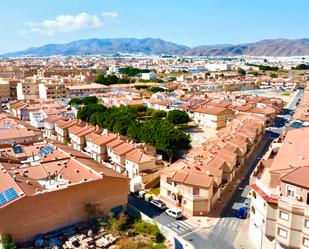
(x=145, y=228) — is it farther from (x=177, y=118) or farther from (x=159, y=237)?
(x=177, y=118)

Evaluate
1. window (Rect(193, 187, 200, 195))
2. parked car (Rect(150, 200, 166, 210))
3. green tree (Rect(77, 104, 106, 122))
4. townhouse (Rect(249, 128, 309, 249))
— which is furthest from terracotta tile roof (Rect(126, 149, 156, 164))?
green tree (Rect(77, 104, 106, 122))

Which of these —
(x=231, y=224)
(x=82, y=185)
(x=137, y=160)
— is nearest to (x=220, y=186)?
(x=231, y=224)

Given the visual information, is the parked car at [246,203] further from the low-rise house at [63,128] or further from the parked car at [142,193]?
the low-rise house at [63,128]

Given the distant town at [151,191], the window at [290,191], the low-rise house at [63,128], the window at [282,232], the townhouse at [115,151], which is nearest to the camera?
the window at [290,191]

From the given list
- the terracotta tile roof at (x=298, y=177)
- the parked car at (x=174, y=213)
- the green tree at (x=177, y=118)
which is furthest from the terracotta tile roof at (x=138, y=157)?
the green tree at (x=177, y=118)

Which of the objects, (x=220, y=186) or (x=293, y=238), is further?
(x=220, y=186)

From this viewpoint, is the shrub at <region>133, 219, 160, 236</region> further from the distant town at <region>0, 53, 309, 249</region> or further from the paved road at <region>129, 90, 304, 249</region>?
the paved road at <region>129, 90, 304, 249</region>

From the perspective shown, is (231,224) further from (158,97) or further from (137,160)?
(158,97)

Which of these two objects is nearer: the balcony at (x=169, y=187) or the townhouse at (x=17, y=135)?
the balcony at (x=169, y=187)

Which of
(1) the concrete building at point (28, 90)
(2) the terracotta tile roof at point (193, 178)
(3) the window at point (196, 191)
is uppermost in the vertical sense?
(1) the concrete building at point (28, 90)
